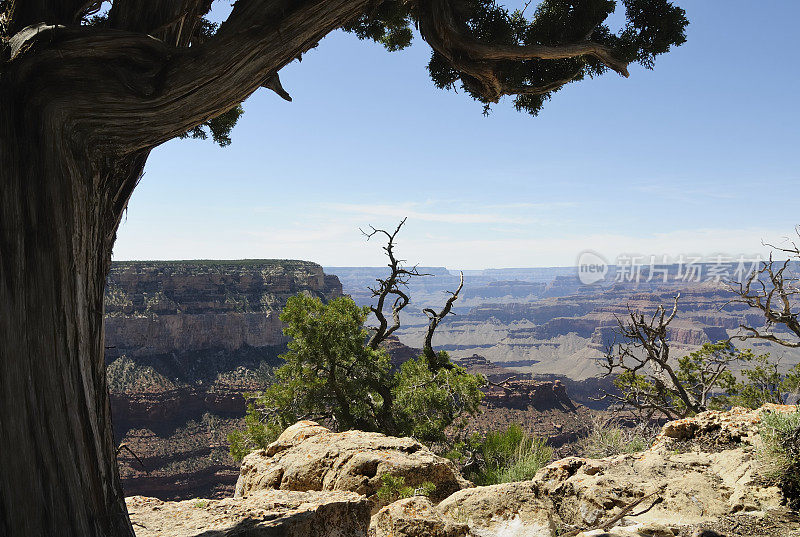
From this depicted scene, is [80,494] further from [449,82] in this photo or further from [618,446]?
[618,446]

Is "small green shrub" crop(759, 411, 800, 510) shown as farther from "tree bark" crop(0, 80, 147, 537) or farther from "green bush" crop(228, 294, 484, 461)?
"green bush" crop(228, 294, 484, 461)

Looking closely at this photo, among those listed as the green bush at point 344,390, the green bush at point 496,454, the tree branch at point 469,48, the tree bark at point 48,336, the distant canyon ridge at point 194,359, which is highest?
the tree branch at point 469,48

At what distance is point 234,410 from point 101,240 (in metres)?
62.4

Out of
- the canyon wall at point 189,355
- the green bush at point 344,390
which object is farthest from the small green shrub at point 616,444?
the canyon wall at point 189,355

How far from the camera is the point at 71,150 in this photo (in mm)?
2865

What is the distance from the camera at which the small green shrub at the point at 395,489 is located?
5910mm

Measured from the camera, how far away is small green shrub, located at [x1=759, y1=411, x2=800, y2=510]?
13.9 ft

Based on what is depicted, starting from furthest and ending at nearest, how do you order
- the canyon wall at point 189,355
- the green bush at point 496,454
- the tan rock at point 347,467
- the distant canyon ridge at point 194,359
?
the distant canyon ridge at point 194,359, the canyon wall at point 189,355, the green bush at point 496,454, the tan rock at point 347,467

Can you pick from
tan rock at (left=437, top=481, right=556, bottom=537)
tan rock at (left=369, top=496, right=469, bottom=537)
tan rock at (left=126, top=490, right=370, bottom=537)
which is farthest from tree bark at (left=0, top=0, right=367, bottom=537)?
tan rock at (left=437, top=481, right=556, bottom=537)

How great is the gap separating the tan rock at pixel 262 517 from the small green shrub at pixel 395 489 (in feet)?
3.68

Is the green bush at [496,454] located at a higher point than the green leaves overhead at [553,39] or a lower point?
lower

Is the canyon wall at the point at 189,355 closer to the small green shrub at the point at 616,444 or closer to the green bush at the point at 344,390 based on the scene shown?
the green bush at the point at 344,390

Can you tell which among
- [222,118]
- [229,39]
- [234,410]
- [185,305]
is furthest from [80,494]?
[185,305]

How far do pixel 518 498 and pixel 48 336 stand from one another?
4.74 m
